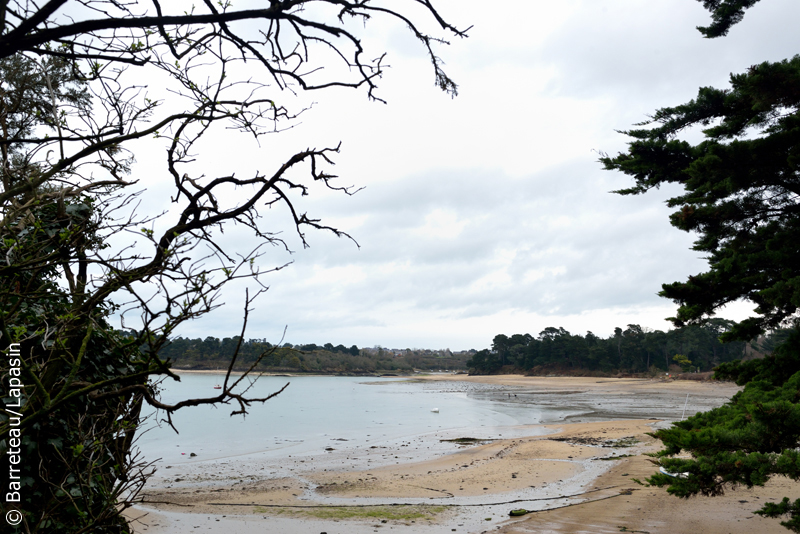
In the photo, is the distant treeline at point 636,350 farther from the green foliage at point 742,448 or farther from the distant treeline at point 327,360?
the green foliage at point 742,448

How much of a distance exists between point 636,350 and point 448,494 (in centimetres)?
→ 7213

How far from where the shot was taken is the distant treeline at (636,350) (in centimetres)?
→ 6988

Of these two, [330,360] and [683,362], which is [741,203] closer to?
[683,362]

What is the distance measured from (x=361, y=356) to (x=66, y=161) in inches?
5293

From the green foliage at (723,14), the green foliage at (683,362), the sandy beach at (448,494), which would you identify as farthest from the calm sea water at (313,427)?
the green foliage at (683,362)

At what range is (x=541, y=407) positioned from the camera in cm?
3722

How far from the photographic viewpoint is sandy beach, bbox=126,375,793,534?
26.2ft

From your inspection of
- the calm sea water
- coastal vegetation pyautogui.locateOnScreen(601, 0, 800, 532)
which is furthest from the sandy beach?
the calm sea water

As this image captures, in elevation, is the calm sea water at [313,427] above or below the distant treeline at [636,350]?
below

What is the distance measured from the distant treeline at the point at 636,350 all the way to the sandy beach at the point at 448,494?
2289 inches

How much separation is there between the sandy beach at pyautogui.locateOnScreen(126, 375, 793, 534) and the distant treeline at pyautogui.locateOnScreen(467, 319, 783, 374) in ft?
191

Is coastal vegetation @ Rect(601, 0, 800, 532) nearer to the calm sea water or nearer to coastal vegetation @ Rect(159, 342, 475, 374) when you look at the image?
the calm sea water

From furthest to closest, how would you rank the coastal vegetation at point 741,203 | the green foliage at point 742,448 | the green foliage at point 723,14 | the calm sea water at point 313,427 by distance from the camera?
the calm sea water at point 313,427
the green foliage at point 723,14
the coastal vegetation at point 741,203
the green foliage at point 742,448

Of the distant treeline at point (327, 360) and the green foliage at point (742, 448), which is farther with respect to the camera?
the distant treeline at point (327, 360)
